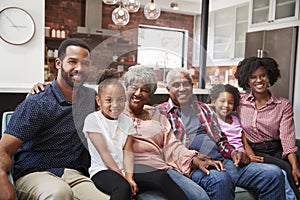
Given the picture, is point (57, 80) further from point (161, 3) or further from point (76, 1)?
point (161, 3)

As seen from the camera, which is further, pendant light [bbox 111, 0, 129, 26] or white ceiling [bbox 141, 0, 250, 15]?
white ceiling [bbox 141, 0, 250, 15]

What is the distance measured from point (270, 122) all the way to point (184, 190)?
32.5 inches

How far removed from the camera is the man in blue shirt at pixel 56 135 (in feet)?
4.87

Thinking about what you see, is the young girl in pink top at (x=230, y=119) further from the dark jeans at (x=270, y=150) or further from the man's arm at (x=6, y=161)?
the man's arm at (x=6, y=161)

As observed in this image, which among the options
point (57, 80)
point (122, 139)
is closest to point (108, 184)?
point (122, 139)

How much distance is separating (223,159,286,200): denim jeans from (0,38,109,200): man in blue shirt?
818mm

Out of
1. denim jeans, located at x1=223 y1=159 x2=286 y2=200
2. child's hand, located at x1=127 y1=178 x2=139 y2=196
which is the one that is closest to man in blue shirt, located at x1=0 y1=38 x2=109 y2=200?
child's hand, located at x1=127 y1=178 x2=139 y2=196

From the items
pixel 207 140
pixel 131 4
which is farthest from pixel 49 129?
pixel 131 4

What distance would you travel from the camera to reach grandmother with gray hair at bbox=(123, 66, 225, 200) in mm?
1410

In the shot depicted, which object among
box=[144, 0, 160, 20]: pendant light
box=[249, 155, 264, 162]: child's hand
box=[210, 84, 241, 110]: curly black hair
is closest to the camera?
box=[210, 84, 241, 110]: curly black hair

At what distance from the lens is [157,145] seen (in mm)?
1526

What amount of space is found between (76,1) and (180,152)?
4.86m

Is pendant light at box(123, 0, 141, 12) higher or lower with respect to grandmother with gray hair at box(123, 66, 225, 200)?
higher

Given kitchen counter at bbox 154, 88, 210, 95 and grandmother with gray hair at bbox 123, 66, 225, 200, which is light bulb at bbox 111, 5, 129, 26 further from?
grandmother with gray hair at bbox 123, 66, 225, 200
